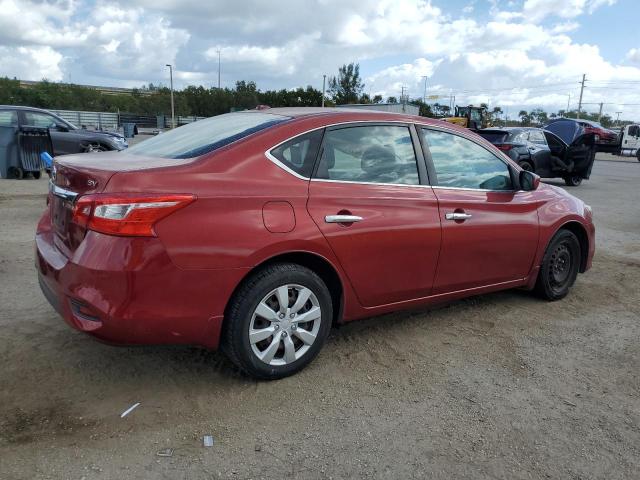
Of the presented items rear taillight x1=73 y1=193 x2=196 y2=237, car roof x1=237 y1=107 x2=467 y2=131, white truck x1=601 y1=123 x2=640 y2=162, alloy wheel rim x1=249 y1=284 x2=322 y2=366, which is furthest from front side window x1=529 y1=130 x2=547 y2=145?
white truck x1=601 y1=123 x2=640 y2=162

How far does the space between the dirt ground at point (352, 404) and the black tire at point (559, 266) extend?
1.45ft

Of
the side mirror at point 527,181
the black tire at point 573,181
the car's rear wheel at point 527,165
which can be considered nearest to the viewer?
the side mirror at point 527,181

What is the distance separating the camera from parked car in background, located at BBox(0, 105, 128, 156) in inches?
499

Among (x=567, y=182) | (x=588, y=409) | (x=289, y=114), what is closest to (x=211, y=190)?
(x=289, y=114)

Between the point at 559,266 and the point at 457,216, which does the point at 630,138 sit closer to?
the point at 559,266

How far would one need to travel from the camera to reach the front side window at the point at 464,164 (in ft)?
12.8

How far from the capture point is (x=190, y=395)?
3031mm

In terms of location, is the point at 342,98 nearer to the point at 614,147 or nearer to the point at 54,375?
the point at 614,147

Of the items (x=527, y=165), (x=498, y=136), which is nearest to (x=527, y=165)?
(x=527, y=165)

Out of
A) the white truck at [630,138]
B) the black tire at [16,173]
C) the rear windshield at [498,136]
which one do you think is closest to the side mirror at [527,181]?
the rear windshield at [498,136]

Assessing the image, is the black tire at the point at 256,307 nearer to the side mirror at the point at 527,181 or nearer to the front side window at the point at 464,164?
the front side window at the point at 464,164

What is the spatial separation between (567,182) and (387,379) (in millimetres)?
14599

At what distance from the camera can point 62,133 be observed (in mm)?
13383

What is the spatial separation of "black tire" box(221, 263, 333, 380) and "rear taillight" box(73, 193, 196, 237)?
2.02 ft
